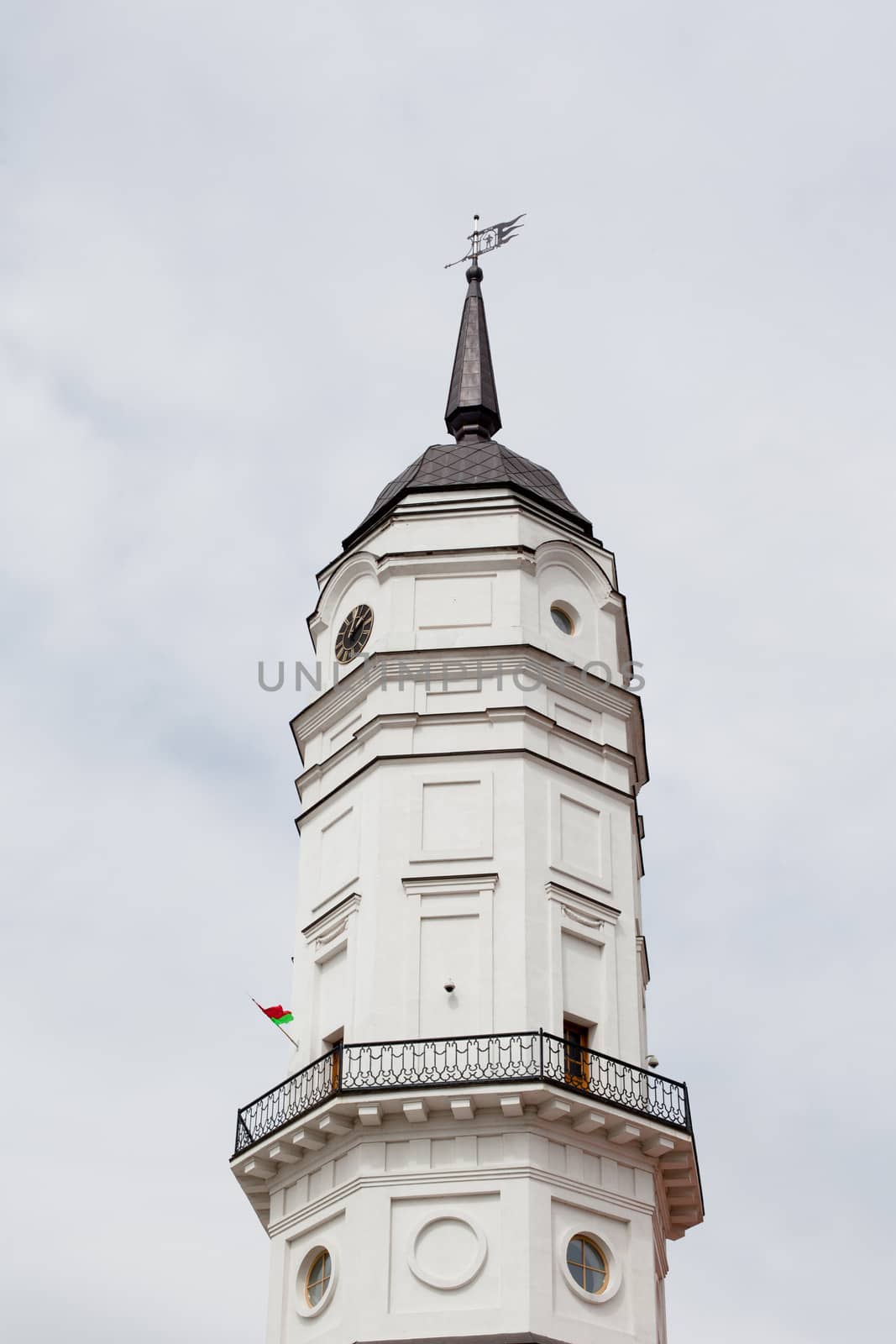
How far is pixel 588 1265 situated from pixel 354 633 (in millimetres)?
15848

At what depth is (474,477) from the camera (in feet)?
150

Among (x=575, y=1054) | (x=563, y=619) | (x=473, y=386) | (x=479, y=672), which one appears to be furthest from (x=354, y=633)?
(x=473, y=386)

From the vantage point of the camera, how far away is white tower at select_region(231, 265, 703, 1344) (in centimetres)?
3334

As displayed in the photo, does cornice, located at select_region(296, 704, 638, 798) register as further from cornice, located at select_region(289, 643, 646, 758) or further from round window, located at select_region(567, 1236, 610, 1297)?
round window, located at select_region(567, 1236, 610, 1297)

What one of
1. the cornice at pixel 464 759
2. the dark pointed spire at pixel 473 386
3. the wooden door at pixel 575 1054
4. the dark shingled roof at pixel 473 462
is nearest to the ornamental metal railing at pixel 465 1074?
the wooden door at pixel 575 1054

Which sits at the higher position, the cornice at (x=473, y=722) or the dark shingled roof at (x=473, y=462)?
the dark shingled roof at (x=473, y=462)

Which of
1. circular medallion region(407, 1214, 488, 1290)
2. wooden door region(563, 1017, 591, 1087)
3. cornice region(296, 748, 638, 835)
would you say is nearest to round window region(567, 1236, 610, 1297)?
circular medallion region(407, 1214, 488, 1290)

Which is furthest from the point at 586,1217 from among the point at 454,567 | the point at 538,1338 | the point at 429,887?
the point at 454,567

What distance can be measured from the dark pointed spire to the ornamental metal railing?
71.4 ft

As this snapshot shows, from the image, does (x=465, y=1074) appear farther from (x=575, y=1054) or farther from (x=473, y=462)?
(x=473, y=462)

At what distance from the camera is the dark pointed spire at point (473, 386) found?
52344mm

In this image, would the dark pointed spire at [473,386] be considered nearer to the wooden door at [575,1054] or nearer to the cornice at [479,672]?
the cornice at [479,672]

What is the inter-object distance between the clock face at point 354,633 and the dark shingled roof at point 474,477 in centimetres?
261

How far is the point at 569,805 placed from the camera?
3956cm
